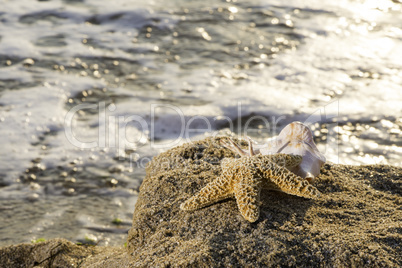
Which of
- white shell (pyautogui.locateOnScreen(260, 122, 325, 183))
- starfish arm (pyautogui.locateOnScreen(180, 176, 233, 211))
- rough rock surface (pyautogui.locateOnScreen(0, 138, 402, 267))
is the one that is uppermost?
white shell (pyautogui.locateOnScreen(260, 122, 325, 183))

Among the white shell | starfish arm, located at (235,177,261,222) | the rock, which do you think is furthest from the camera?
the white shell

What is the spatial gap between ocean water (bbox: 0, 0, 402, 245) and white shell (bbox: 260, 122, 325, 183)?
77.6 inches

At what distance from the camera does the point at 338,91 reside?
6828 millimetres

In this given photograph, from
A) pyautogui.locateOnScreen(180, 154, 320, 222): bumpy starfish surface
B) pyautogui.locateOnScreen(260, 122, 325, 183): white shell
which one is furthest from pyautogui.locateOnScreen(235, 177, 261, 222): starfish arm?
pyautogui.locateOnScreen(260, 122, 325, 183): white shell

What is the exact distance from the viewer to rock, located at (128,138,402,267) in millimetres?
2406

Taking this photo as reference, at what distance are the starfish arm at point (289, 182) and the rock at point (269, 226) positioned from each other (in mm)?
129

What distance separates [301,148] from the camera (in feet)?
10.6

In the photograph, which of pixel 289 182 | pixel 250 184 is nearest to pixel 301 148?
pixel 289 182

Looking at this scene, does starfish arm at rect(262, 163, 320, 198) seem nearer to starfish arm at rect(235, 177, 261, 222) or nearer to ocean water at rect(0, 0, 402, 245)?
starfish arm at rect(235, 177, 261, 222)

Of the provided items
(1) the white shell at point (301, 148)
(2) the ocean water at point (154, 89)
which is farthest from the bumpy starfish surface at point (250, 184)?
(2) the ocean water at point (154, 89)

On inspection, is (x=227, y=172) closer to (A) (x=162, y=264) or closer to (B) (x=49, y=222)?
(A) (x=162, y=264)

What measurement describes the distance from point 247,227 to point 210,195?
0.32 m

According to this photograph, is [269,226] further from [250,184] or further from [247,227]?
[250,184]

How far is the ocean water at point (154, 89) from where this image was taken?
5.13m
